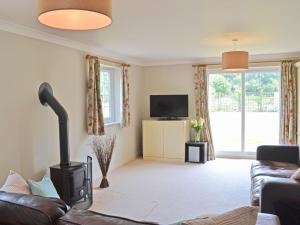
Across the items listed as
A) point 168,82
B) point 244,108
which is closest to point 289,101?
point 244,108

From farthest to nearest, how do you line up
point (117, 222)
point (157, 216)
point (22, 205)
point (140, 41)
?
point (140, 41) < point (157, 216) < point (22, 205) < point (117, 222)

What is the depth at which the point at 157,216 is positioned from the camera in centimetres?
342

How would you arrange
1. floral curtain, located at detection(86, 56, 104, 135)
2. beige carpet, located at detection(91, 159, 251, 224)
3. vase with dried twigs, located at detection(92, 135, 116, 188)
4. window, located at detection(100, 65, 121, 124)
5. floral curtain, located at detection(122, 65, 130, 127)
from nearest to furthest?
beige carpet, located at detection(91, 159, 251, 224) → vase with dried twigs, located at detection(92, 135, 116, 188) → floral curtain, located at detection(86, 56, 104, 135) → window, located at detection(100, 65, 121, 124) → floral curtain, located at detection(122, 65, 130, 127)

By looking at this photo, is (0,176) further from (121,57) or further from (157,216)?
(121,57)

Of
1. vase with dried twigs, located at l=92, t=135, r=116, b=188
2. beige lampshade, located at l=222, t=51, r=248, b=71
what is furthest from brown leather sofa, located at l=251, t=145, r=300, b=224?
vase with dried twigs, located at l=92, t=135, r=116, b=188

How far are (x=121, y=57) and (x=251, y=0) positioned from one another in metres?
3.56

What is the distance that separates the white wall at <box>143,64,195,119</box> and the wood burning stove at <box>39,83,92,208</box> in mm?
3351

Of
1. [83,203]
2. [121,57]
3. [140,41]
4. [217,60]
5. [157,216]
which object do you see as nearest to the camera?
[157,216]

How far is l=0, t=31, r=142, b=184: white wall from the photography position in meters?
3.28

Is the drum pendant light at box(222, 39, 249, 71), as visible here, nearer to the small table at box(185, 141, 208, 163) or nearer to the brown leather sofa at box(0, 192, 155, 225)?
the small table at box(185, 141, 208, 163)

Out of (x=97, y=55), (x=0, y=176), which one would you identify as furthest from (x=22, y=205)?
(x=97, y=55)

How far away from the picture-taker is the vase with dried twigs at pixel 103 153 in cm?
453

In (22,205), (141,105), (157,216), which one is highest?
(141,105)

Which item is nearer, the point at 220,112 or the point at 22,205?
the point at 22,205
